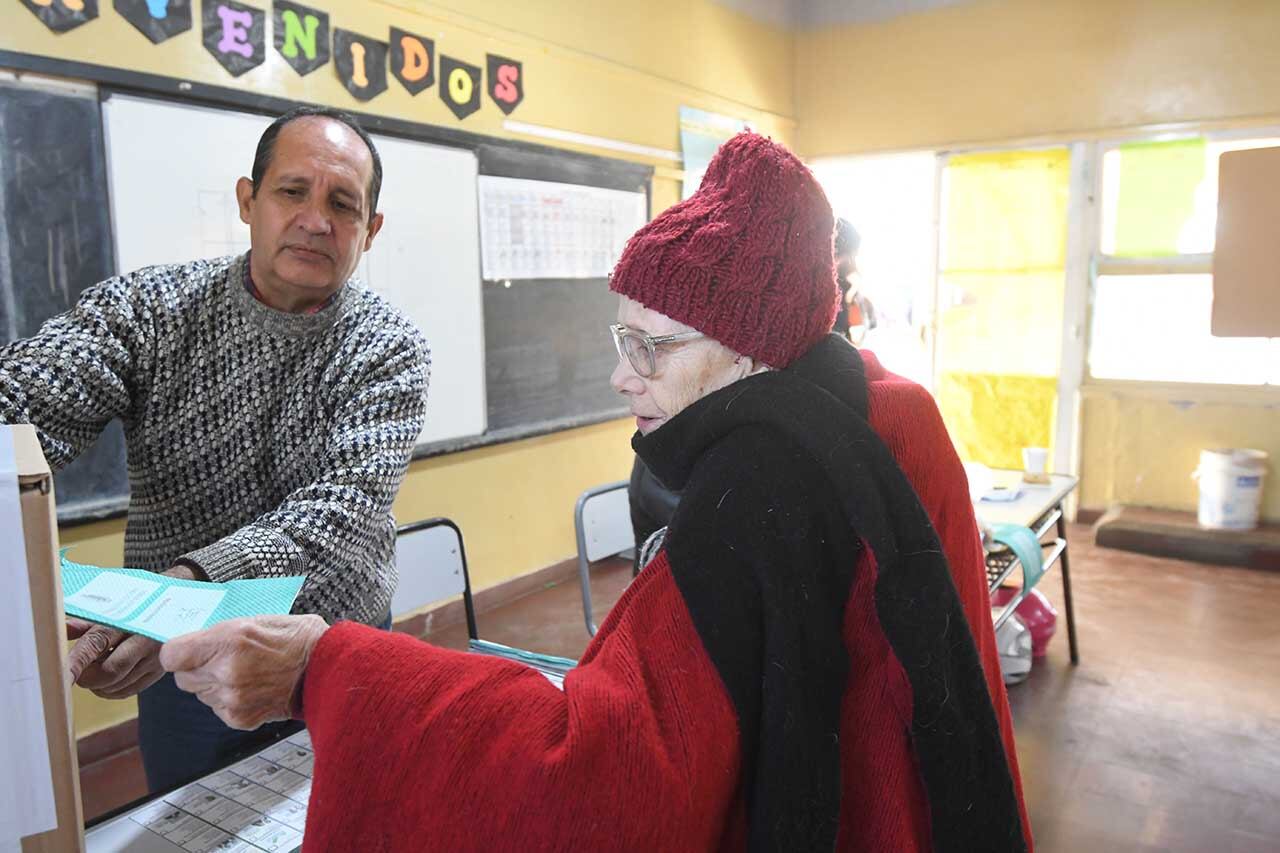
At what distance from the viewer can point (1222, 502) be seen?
14.6 feet

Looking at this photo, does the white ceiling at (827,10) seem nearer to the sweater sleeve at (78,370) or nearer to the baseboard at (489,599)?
the baseboard at (489,599)

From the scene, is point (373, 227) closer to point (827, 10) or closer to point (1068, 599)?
point (1068, 599)

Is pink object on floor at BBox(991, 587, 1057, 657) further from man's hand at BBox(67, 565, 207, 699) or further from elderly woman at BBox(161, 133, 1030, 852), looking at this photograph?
man's hand at BBox(67, 565, 207, 699)

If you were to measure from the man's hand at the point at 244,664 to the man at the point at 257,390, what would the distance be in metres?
0.36

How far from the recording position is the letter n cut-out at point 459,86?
3260mm

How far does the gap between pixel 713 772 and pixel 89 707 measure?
94.7 inches

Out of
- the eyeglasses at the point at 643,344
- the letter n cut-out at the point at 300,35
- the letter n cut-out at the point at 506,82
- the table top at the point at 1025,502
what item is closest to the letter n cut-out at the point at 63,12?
the letter n cut-out at the point at 300,35

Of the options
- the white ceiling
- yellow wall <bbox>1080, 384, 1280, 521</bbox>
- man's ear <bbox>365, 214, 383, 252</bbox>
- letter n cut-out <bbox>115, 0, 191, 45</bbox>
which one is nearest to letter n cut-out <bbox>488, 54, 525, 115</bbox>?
letter n cut-out <bbox>115, 0, 191, 45</bbox>

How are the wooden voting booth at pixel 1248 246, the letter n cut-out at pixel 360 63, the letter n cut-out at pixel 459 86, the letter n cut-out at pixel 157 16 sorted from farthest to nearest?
the letter n cut-out at pixel 459 86 → the letter n cut-out at pixel 360 63 → the letter n cut-out at pixel 157 16 → the wooden voting booth at pixel 1248 246

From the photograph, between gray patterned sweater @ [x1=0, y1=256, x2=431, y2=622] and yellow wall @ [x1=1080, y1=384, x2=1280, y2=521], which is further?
yellow wall @ [x1=1080, y1=384, x2=1280, y2=521]

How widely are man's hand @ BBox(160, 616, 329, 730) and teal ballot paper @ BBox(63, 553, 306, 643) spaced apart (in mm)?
37

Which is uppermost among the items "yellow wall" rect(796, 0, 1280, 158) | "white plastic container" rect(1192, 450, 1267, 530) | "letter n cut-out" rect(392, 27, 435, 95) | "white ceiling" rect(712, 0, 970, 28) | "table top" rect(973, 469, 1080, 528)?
"white ceiling" rect(712, 0, 970, 28)

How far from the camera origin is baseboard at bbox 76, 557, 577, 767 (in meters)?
2.43

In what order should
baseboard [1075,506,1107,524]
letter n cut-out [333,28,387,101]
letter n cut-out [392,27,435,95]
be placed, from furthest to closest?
baseboard [1075,506,1107,524] < letter n cut-out [392,27,435,95] < letter n cut-out [333,28,387,101]
